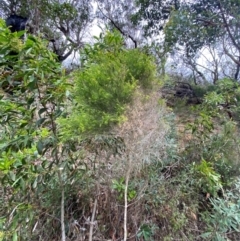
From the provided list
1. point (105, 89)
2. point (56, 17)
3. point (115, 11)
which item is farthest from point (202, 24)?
point (115, 11)

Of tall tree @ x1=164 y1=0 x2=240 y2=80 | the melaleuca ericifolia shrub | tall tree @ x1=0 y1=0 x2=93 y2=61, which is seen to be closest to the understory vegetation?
the melaleuca ericifolia shrub

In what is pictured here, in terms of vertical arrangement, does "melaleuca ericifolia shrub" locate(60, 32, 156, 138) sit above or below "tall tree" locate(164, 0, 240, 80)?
below

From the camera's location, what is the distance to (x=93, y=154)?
1.21 meters

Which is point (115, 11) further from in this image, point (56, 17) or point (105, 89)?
point (105, 89)

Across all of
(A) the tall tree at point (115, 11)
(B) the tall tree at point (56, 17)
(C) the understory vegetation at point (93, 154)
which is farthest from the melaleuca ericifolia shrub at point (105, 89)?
(A) the tall tree at point (115, 11)

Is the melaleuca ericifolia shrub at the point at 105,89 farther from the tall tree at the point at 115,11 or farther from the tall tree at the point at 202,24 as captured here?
the tall tree at the point at 115,11

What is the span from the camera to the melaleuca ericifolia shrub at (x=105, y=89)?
99cm

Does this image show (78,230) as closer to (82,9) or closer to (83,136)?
(83,136)

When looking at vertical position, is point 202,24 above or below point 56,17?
below

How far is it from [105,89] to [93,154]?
38 centimetres

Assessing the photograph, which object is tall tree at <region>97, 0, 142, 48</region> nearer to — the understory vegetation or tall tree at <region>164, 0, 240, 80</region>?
tall tree at <region>164, 0, 240, 80</region>

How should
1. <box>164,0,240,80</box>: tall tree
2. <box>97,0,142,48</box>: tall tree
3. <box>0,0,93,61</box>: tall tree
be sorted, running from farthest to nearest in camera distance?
<box>97,0,142,48</box>: tall tree
<box>0,0,93,61</box>: tall tree
<box>164,0,240,80</box>: tall tree

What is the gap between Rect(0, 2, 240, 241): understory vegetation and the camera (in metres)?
1.00

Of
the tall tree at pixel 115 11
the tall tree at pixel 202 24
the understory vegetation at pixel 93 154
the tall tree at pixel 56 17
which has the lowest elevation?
the understory vegetation at pixel 93 154
